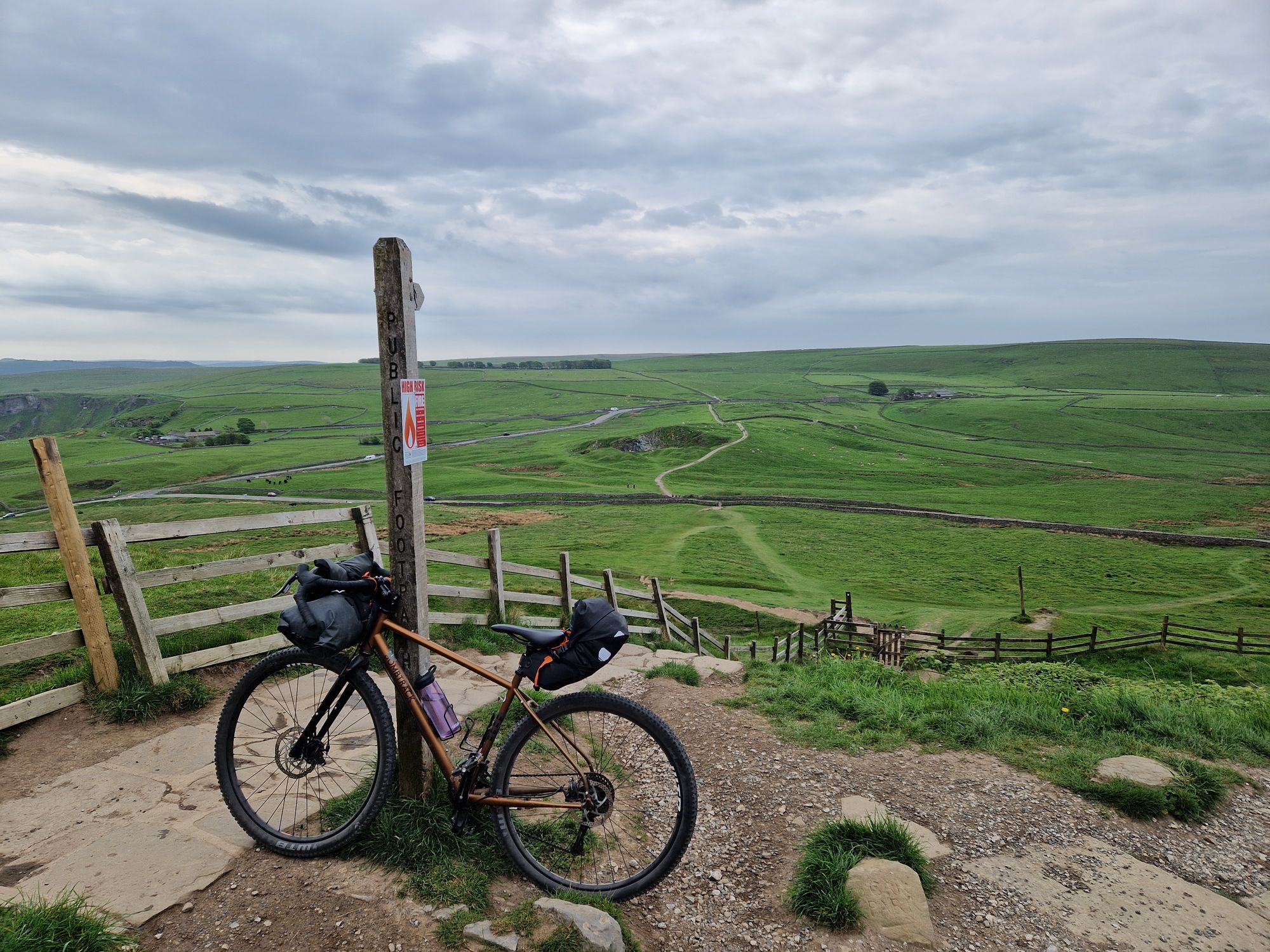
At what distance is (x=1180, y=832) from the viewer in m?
5.12

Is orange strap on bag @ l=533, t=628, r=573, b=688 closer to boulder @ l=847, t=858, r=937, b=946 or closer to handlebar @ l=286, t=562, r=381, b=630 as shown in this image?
handlebar @ l=286, t=562, r=381, b=630

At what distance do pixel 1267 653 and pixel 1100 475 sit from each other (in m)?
70.5

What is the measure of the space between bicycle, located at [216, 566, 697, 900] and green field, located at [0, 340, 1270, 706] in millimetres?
6941

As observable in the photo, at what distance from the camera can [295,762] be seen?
449 centimetres

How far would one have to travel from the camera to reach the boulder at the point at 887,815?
4.87m

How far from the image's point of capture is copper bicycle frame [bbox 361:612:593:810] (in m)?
4.16

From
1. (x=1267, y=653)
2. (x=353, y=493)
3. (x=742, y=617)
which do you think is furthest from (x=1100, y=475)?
(x=353, y=493)

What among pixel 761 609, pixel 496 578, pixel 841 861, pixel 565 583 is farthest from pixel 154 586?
pixel 761 609

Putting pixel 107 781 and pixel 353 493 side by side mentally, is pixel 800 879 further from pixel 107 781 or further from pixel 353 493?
pixel 353 493

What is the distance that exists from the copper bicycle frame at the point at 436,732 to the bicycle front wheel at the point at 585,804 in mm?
22

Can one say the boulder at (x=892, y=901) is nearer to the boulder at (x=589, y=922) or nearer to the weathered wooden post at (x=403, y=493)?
the boulder at (x=589, y=922)

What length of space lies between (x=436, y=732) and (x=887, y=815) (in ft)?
11.3

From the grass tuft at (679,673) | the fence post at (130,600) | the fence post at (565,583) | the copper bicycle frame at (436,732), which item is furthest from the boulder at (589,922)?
the fence post at (565,583)

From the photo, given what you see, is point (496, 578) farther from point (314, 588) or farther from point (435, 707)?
point (314, 588)
